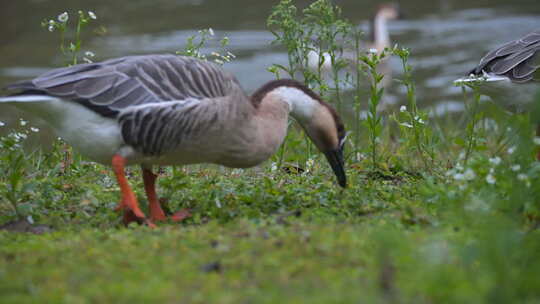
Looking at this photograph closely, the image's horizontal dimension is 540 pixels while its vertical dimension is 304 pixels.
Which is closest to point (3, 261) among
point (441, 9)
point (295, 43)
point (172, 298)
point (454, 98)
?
point (172, 298)

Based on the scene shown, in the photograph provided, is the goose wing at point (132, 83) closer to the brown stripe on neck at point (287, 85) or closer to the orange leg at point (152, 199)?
the brown stripe on neck at point (287, 85)

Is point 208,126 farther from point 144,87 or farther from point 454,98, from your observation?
point 454,98

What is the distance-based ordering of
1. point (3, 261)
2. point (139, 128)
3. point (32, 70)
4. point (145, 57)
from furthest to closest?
point (32, 70) → point (145, 57) → point (139, 128) → point (3, 261)

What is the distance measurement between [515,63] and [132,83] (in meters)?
3.76

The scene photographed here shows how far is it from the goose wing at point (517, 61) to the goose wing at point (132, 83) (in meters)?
2.98

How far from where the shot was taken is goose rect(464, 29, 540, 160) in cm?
679

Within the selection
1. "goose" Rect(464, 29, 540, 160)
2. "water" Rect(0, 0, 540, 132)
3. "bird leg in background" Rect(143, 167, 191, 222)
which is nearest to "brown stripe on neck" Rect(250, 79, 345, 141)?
"bird leg in background" Rect(143, 167, 191, 222)

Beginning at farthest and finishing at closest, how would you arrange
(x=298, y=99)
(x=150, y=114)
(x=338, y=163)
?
(x=338, y=163)
(x=298, y=99)
(x=150, y=114)

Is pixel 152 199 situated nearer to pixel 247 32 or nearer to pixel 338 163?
pixel 338 163

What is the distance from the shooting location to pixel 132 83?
4957 mm

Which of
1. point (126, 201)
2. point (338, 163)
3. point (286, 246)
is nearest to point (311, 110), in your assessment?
point (338, 163)

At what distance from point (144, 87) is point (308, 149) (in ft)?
7.53

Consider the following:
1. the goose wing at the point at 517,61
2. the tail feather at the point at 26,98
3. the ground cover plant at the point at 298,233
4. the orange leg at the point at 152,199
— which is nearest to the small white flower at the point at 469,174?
the ground cover plant at the point at 298,233

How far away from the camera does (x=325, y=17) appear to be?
6.09 m
